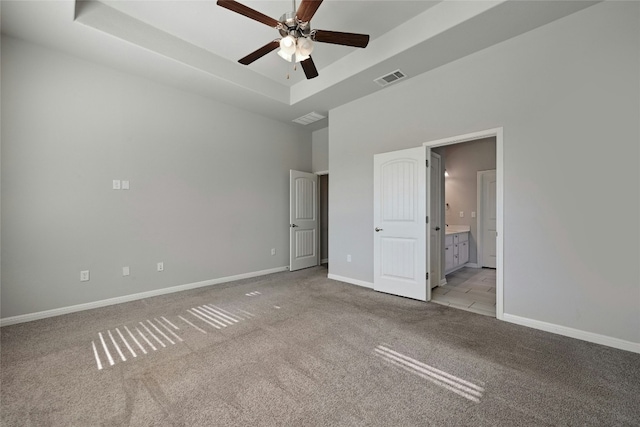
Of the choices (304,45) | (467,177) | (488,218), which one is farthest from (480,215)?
(304,45)

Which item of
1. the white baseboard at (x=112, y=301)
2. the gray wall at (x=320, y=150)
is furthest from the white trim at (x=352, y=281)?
the gray wall at (x=320, y=150)

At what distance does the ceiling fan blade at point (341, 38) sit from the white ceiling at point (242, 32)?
62 cm

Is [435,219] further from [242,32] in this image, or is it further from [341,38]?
[242,32]

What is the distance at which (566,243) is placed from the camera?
258 centimetres

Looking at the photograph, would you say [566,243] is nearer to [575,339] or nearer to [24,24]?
[575,339]

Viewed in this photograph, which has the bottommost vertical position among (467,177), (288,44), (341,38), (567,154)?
(567,154)

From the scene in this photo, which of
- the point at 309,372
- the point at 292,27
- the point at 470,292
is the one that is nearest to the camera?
the point at 309,372

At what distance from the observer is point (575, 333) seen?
2502 mm

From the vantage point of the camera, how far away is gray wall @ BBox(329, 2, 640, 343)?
2.31 m

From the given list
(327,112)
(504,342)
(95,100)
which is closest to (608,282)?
(504,342)

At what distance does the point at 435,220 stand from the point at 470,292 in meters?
1.20

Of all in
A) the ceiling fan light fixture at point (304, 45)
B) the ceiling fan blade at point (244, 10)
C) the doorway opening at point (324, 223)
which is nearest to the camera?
the ceiling fan blade at point (244, 10)

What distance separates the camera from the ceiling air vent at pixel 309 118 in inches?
204

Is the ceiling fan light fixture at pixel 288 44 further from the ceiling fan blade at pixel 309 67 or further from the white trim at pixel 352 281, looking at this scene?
the white trim at pixel 352 281
